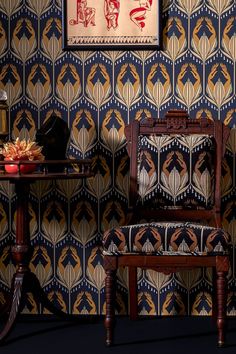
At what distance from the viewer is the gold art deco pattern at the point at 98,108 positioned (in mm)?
3920

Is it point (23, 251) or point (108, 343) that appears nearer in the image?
point (108, 343)

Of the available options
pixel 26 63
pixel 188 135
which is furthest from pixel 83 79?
pixel 188 135

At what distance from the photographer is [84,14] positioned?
12.9 ft

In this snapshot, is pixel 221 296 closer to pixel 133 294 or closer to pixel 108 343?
pixel 108 343

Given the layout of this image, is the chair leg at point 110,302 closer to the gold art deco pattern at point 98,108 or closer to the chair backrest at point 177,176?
the chair backrest at point 177,176

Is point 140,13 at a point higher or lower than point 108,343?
higher

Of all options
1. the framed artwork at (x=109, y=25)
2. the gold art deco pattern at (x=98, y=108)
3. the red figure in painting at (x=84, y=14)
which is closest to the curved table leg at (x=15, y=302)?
the gold art deco pattern at (x=98, y=108)

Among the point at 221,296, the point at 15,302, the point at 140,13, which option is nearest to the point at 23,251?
the point at 15,302

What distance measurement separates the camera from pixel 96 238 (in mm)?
4008

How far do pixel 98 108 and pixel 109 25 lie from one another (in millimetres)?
482

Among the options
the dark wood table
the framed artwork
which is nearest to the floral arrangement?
the dark wood table

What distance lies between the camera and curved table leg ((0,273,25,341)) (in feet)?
11.2

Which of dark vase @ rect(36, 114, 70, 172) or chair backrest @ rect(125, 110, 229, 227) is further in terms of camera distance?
chair backrest @ rect(125, 110, 229, 227)

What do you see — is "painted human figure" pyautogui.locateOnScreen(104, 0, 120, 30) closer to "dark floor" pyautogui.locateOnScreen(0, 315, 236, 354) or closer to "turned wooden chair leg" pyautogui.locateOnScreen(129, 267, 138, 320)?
"turned wooden chair leg" pyautogui.locateOnScreen(129, 267, 138, 320)
